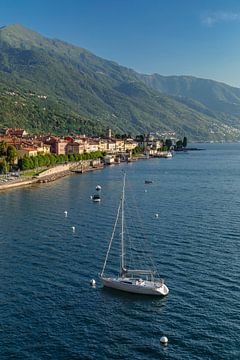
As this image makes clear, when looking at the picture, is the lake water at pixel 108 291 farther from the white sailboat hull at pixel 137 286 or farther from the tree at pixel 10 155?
the tree at pixel 10 155

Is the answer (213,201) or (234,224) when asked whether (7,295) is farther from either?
(213,201)

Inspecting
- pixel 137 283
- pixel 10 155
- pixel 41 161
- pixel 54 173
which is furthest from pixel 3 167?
pixel 137 283

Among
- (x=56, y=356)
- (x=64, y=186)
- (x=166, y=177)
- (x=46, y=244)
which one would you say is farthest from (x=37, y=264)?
(x=166, y=177)

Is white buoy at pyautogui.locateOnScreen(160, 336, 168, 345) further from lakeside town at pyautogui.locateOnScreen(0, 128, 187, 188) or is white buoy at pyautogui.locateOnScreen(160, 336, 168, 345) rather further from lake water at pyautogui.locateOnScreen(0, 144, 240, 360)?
lakeside town at pyautogui.locateOnScreen(0, 128, 187, 188)

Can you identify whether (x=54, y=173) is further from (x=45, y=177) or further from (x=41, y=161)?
(x=45, y=177)

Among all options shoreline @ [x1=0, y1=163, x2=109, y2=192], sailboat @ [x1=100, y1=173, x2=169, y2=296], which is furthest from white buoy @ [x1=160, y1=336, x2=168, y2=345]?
shoreline @ [x1=0, y1=163, x2=109, y2=192]

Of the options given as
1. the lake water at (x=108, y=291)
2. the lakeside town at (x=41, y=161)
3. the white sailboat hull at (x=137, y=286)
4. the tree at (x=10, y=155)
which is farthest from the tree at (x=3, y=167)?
the white sailboat hull at (x=137, y=286)

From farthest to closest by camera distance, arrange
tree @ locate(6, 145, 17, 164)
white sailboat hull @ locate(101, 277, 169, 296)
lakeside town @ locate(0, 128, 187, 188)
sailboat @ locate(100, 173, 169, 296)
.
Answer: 1. tree @ locate(6, 145, 17, 164)
2. lakeside town @ locate(0, 128, 187, 188)
3. sailboat @ locate(100, 173, 169, 296)
4. white sailboat hull @ locate(101, 277, 169, 296)
